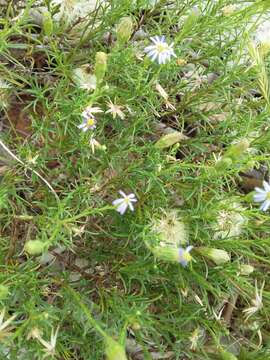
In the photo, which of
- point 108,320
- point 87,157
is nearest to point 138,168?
point 87,157

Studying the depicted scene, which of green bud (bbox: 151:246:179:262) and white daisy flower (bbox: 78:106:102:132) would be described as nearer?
green bud (bbox: 151:246:179:262)

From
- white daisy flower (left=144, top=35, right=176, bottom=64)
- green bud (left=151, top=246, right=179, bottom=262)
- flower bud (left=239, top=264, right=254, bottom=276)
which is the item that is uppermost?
white daisy flower (left=144, top=35, right=176, bottom=64)

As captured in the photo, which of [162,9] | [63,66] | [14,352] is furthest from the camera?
[162,9]

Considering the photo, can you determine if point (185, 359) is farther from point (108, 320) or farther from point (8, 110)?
point (8, 110)

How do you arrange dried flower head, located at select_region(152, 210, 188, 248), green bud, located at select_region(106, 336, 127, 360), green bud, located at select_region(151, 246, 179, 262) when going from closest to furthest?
green bud, located at select_region(106, 336, 127, 360)
green bud, located at select_region(151, 246, 179, 262)
dried flower head, located at select_region(152, 210, 188, 248)

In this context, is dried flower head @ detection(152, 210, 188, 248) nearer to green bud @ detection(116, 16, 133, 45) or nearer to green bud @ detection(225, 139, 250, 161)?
green bud @ detection(225, 139, 250, 161)

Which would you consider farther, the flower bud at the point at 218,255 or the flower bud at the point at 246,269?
the flower bud at the point at 246,269

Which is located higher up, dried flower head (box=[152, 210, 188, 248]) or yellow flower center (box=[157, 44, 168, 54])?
yellow flower center (box=[157, 44, 168, 54])

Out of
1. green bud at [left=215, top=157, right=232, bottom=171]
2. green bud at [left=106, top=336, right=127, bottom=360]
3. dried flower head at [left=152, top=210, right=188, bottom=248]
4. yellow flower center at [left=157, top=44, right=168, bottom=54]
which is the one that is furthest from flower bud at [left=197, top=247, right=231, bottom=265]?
yellow flower center at [left=157, top=44, right=168, bottom=54]

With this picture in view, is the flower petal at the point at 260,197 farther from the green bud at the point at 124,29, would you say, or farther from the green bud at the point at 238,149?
the green bud at the point at 124,29

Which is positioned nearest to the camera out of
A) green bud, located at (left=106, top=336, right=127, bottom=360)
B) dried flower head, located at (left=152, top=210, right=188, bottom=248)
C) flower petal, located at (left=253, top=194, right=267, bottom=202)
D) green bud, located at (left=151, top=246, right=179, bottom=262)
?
green bud, located at (left=106, top=336, right=127, bottom=360)

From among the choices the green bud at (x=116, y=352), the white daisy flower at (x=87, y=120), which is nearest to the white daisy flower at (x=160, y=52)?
the white daisy flower at (x=87, y=120)
